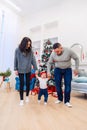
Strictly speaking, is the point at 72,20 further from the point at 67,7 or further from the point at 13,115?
the point at 13,115

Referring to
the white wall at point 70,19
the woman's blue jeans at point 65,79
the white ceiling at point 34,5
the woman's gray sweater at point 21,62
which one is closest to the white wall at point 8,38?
the white ceiling at point 34,5

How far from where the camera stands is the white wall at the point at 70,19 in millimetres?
5199

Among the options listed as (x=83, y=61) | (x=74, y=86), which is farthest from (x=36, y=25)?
(x=74, y=86)

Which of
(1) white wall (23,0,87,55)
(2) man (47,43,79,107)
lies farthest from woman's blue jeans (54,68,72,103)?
(1) white wall (23,0,87,55)

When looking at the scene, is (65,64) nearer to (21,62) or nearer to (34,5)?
(21,62)

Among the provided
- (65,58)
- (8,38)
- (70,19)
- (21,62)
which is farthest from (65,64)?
(8,38)

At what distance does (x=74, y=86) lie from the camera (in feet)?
13.9

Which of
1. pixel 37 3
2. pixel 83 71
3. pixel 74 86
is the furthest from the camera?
pixel 37 3

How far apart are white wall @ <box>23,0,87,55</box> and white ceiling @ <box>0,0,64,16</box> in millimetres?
175

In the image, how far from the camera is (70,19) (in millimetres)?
A: 5516

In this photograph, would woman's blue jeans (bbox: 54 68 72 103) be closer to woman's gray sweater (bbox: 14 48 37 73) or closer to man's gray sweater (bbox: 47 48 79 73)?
man's gray sweater (bbox: 47 48 79 73)

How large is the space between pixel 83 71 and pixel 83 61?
497mm

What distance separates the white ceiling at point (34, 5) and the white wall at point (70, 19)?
0.18m

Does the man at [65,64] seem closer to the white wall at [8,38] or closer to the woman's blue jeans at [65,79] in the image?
the woman's blue jeans at [65,79]
